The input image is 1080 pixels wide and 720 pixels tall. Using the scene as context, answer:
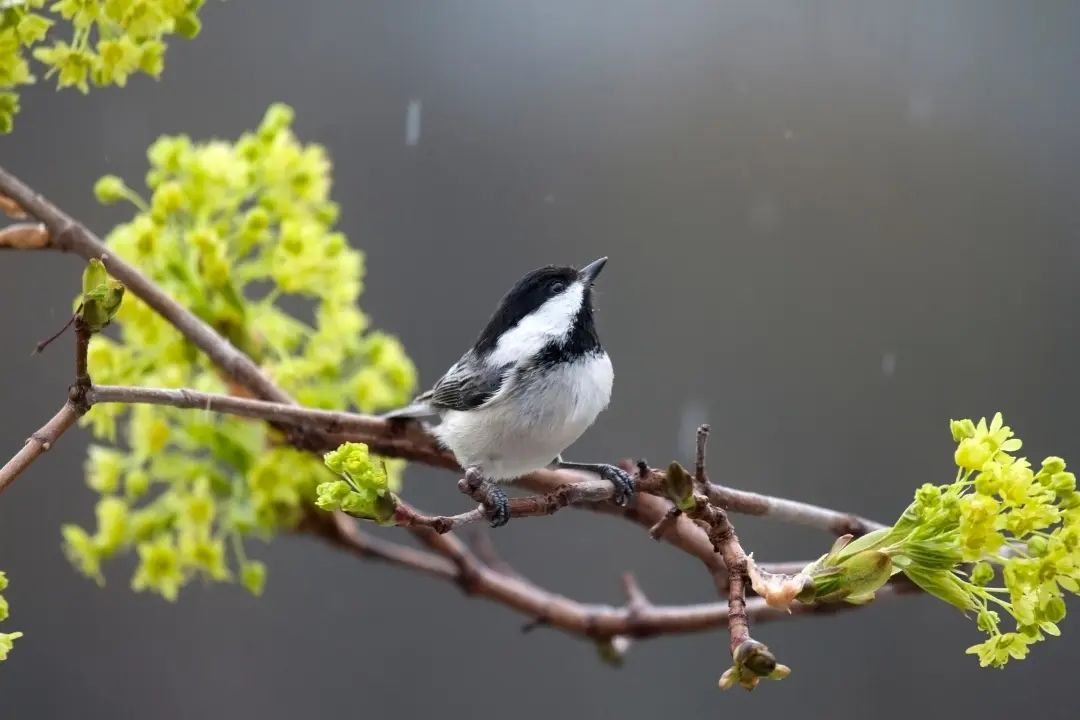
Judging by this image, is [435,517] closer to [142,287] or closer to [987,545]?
[987,545]

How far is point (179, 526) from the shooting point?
1.02m

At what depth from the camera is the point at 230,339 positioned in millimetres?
1012

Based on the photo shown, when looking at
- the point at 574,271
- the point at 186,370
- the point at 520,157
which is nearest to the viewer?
the point at 574,271

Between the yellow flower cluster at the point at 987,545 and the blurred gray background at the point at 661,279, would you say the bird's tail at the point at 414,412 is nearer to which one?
the yellow flower cluster at the point at 987,545

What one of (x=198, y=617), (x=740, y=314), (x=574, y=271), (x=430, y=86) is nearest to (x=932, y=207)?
(x=740, y=314)

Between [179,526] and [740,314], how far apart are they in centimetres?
96

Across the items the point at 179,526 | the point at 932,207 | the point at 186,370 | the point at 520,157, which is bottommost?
the point at 179,526

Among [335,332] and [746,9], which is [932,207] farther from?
[335,332]

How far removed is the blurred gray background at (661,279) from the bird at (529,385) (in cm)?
60

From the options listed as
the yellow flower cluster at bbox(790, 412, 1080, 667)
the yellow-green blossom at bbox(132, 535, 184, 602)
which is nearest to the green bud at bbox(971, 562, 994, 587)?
the yellow flower cluster at bbox(790, 412, 1080, 667)

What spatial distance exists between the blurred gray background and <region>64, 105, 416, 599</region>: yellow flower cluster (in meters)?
0.46

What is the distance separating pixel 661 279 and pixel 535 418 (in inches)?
32.4

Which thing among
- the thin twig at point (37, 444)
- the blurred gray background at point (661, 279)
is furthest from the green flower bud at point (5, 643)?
the blurred gray background at point (661, 279)

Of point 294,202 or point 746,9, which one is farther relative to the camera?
point 746,9
